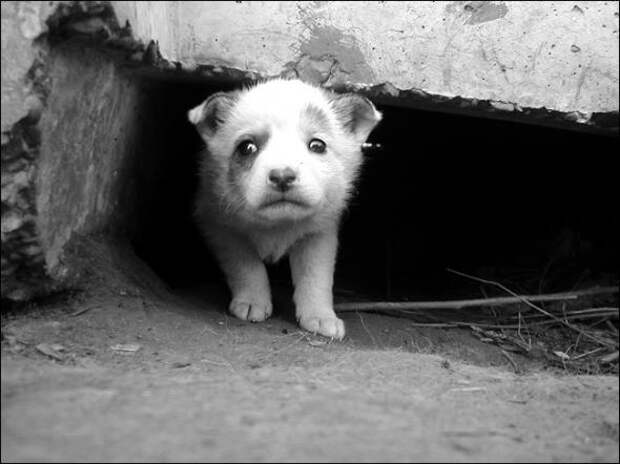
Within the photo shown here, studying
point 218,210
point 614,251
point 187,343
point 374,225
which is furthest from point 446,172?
point 187,343

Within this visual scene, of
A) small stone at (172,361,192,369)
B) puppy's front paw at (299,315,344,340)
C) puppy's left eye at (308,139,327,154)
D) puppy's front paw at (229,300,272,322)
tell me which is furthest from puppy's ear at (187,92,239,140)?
small stone at (172,361,192,369)

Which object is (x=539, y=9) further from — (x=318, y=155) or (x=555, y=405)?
(x=555, y=405)

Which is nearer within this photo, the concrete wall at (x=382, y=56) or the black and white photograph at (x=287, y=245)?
the black and white photograph at (x=287, y=245)

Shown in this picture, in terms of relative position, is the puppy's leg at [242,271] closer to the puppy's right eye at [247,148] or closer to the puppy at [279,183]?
the puppy at [279,183]

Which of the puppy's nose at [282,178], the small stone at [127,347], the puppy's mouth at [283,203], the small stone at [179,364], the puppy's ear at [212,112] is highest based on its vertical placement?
the puppy's ear at [212,112]

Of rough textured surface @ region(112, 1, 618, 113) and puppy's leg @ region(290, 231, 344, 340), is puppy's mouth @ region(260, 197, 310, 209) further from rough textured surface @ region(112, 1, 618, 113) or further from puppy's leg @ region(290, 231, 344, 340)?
rough textured surface @ region(112, 1, 618, 113)

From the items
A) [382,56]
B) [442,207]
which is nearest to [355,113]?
[382,56]

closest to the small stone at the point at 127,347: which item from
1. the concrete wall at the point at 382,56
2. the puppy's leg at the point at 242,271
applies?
the concrete wall at the point at 382,56
